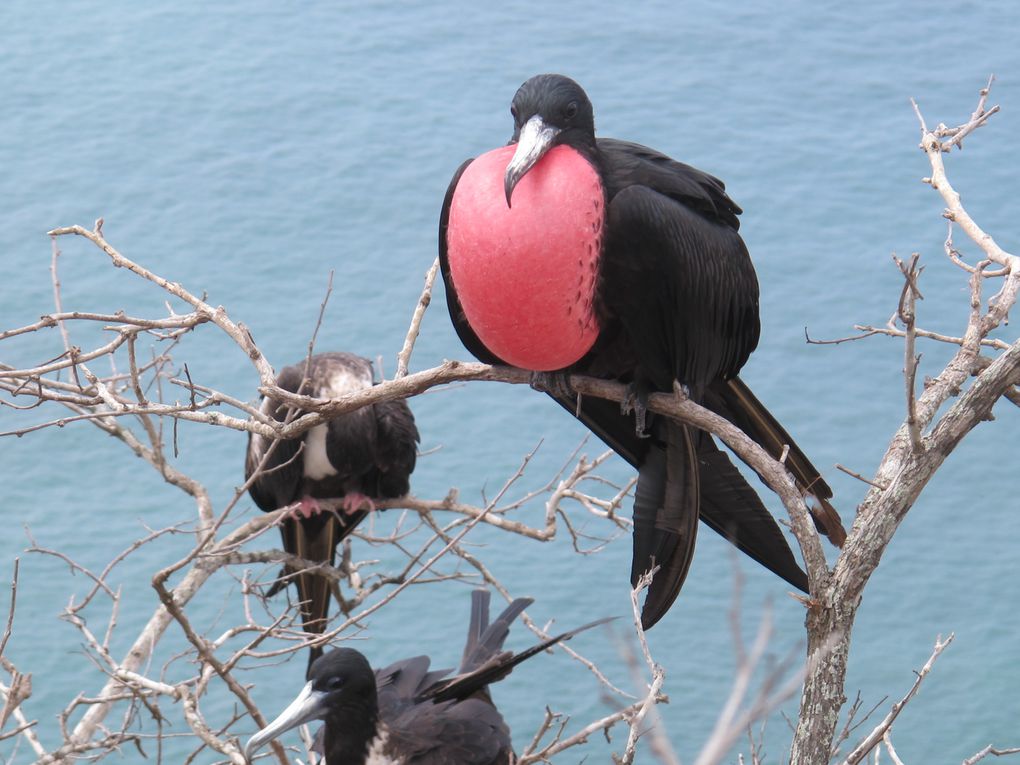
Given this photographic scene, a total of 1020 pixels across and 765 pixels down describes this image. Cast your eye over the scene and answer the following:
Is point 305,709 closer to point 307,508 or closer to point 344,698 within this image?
point 344,698

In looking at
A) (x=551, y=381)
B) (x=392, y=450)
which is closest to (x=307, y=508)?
(x=392, y=450)

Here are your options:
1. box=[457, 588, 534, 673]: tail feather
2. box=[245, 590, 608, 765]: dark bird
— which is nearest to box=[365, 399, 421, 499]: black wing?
box=[457, 588, 534, 673]: tail feather

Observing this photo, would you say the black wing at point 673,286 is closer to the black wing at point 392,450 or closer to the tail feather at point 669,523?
the tail feather at point 669,523

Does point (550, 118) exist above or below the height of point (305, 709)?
above

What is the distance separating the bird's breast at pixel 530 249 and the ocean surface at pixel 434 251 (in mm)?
2566

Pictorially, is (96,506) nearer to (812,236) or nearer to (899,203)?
(812,236)

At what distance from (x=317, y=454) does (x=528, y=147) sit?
2.16 m

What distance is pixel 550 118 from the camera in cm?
246

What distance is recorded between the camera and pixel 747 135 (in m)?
8.05

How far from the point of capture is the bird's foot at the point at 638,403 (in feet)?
8.61

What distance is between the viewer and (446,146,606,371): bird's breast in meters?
2.37

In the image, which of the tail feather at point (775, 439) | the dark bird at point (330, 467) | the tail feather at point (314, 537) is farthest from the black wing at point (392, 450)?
the tail feather at point (775, 439)

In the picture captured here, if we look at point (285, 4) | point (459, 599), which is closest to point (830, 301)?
point (459, 599)

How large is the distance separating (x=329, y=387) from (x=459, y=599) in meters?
2.09
